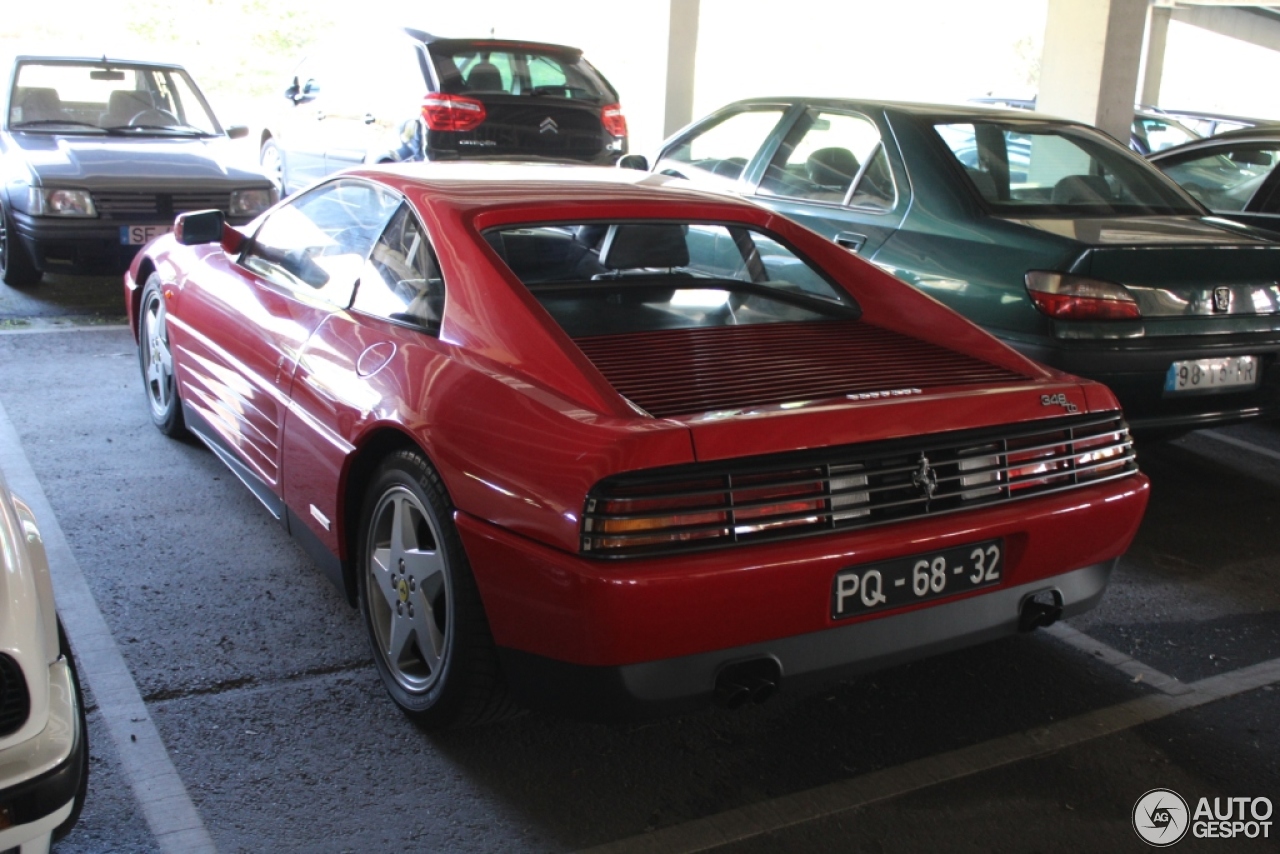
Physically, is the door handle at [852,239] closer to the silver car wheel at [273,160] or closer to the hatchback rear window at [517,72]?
the hatchback rear window at [517,72]

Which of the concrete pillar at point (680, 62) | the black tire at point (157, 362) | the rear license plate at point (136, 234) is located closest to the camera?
the black tire at point (157, 362)

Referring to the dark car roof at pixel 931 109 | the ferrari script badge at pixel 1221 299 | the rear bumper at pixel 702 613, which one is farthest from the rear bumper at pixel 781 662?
the dark car roof at pixel 931 109

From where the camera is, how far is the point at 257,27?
85.7 feet

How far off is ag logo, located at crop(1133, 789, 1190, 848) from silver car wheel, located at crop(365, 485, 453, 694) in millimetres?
1592

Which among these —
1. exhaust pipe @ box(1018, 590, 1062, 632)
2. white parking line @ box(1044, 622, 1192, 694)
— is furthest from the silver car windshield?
exhaust pipe @ box(1018, 590, 1062, 632)

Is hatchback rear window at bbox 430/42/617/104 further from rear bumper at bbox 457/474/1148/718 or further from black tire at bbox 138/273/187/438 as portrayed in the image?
rear bumper at bbox 457/474/1148/718

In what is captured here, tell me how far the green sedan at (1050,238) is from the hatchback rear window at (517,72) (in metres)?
3.20

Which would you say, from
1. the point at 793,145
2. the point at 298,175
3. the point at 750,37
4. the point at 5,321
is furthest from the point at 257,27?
the point at 793,145

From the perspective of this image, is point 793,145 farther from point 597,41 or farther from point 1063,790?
point 597,41

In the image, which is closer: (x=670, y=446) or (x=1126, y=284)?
(x=670, y=446)

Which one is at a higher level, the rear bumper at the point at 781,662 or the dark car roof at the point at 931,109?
the dark car roof at the point at 931,109

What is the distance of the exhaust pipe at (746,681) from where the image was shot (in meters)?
2.45

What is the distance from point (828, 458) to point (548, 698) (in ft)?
2.51

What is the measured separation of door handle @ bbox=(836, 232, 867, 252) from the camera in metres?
5.26
